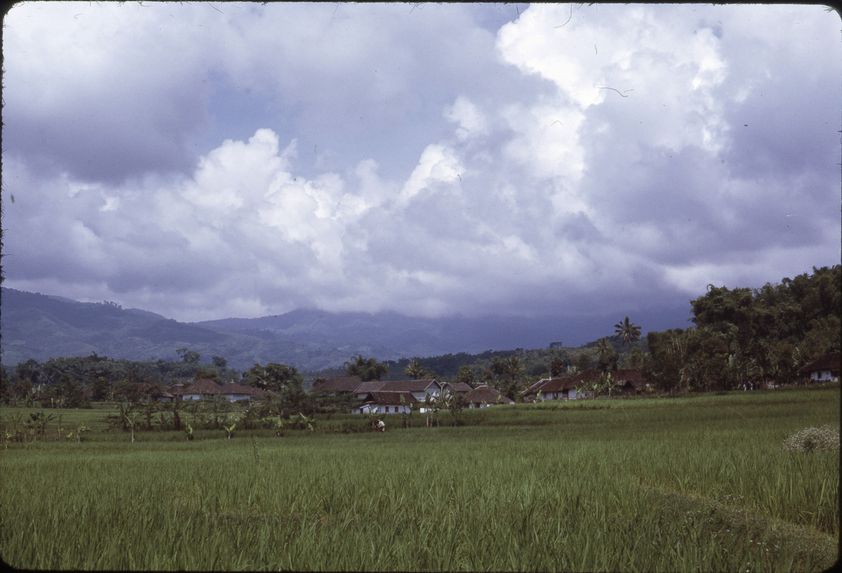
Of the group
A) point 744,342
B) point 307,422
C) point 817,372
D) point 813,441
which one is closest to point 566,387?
point 744,342

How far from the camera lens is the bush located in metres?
11.2

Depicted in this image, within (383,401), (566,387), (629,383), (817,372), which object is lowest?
(383,401)

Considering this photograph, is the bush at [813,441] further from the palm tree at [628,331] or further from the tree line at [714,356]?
the palm tree at [628,331]

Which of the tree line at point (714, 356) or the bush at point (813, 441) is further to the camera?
the tree line at point (714, 356)

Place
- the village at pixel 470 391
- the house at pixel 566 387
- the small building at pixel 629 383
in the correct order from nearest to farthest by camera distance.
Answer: the village at pixel 470 391, the small building at pixel 629 383, the house at pixel 566 387

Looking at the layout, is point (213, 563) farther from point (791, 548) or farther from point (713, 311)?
point (713, 311)

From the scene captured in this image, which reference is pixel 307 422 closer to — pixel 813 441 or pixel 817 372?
pixel 813 441

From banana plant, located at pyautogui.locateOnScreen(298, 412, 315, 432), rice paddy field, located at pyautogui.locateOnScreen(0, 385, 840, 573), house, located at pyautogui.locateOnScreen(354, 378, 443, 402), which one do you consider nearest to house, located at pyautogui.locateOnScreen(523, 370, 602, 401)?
house, located at pyautogui.locateOnScreen(354, 378, 443, 402)

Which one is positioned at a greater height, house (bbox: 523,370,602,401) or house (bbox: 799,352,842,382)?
house (bbox: 799,352,842,382)

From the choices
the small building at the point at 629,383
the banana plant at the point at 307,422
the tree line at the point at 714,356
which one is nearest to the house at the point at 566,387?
the small building at the point at 629,383

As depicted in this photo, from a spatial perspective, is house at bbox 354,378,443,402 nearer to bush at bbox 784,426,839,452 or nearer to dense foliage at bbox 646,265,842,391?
dense foliage at bbox 646,265,842,391

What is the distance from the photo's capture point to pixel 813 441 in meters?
11.5

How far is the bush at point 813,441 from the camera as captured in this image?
36.7 ft

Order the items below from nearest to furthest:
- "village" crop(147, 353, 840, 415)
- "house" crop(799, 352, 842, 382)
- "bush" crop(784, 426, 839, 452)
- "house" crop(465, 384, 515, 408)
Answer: "bush" crop(784, 426, 839, 452) < "house" crop(799, 352, 842, 382) < "village" crop(147, 353, 840, 415) < "house" crop(465, 384, 515, 408)
